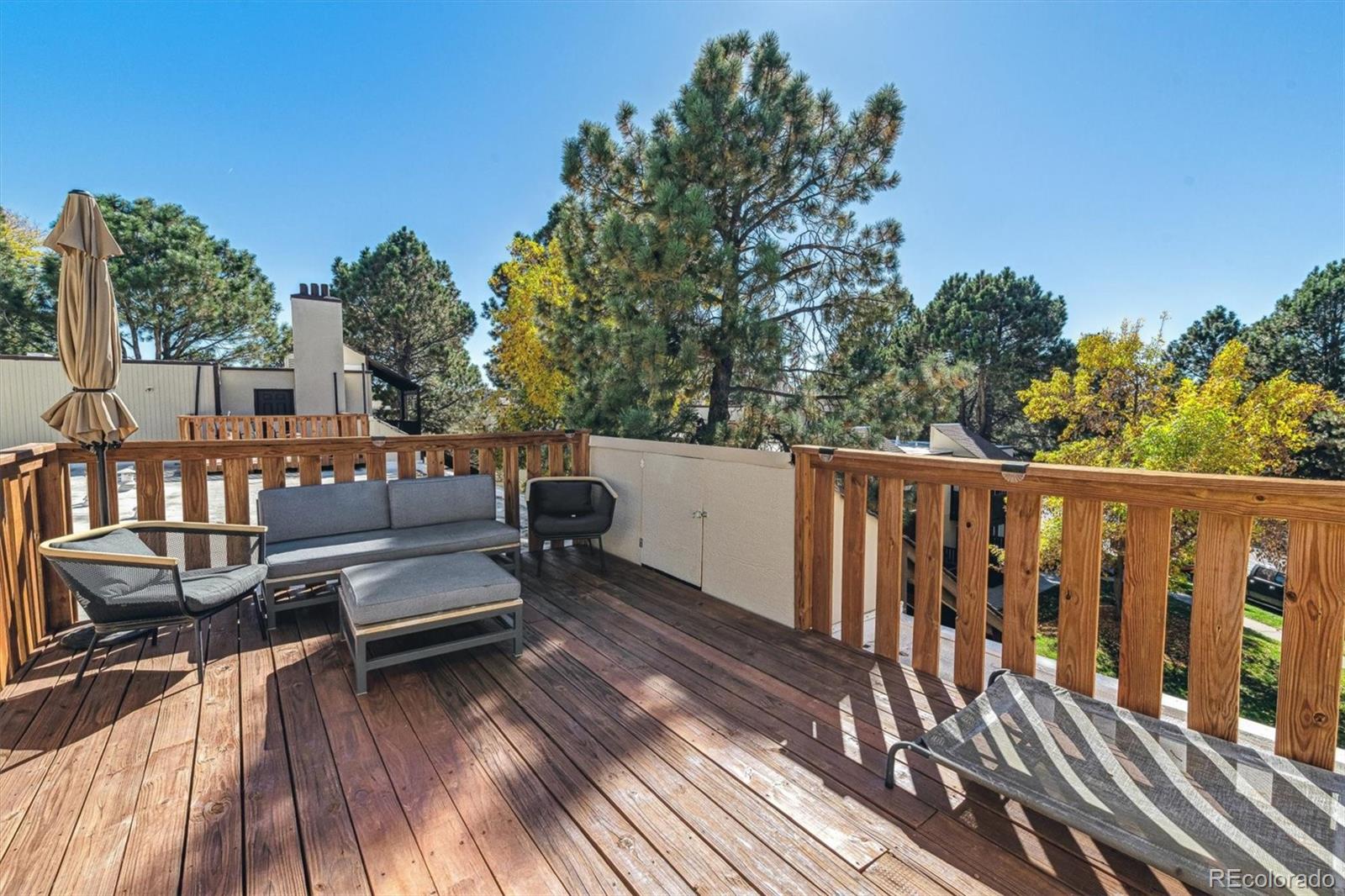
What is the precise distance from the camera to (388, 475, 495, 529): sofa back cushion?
4023mm

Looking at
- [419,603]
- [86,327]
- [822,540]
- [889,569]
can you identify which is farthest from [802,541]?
[86,327]

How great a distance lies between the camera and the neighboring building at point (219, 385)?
12.3m

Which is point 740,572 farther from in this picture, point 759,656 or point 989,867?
point 989,867

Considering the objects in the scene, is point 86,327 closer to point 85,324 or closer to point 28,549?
point 85,324

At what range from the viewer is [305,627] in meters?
3.32

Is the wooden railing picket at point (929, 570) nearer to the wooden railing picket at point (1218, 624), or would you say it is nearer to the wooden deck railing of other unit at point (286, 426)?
the wooden railing picket at point (1218, 624)

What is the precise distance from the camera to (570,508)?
15.4ft

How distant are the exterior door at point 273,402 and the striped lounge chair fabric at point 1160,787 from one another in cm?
1566

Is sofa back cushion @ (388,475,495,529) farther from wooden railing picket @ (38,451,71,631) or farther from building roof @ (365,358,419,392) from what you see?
building roof @ (365,358,419,392)

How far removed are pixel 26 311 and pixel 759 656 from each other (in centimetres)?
2507

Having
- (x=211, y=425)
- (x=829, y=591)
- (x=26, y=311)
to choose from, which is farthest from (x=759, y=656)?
(x=26, y=311)

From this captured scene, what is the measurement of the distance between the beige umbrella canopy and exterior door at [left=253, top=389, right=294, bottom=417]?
12253mm

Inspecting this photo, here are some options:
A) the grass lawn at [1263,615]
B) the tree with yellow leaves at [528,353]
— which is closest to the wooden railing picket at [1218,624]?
the tree with yellow leaves at [528,353]

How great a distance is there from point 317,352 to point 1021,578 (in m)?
14.2
